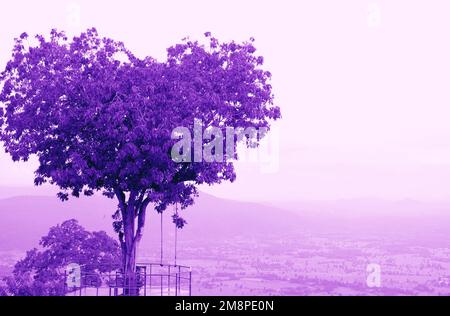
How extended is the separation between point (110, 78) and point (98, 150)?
2786 mm

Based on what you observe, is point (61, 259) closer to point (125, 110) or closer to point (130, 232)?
point (130, 232)

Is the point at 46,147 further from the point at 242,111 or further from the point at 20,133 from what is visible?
the point at 242,111

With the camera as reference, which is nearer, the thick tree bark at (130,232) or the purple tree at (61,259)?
the thick tree bark at (130,232)

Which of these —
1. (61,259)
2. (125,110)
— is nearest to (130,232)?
(125,110)

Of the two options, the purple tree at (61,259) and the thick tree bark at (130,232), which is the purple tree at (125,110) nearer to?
the thick tree bark at (130,232)

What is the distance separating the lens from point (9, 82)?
2647 cm

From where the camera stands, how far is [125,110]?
945 inches

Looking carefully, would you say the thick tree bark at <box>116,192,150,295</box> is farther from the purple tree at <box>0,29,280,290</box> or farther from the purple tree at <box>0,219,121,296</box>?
the purple tree at <box>0,219,121,296</box>

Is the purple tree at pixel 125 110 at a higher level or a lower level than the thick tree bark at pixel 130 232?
higher

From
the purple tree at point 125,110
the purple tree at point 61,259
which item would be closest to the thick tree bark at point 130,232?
the purple tree at point 125,110

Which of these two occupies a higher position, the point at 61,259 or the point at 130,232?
the point at 130,232

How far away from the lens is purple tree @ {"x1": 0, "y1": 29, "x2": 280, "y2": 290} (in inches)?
952

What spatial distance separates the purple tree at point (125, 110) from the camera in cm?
2419
